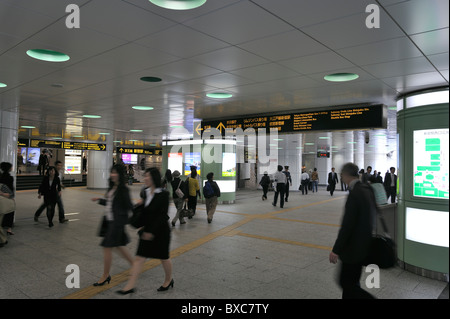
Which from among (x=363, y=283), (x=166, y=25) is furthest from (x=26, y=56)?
(x=363, y=283)

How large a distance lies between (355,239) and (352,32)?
2512mm

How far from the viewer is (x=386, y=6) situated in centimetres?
322

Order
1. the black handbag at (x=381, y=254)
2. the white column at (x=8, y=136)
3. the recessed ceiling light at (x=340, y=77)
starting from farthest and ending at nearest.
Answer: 1. the white column at (x=8, y=136)
2. the recessed ceiling light at (x=340, y=77)
3. the black handbag at (x=381, y=254)

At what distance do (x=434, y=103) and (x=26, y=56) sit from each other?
663 centimetres

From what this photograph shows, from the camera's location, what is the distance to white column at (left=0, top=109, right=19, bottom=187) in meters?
9.66

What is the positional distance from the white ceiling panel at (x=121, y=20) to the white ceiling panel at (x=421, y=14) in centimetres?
250

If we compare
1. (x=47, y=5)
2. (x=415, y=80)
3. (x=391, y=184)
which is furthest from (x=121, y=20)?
(x=391, y=184)

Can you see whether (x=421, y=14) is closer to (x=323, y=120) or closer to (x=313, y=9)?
(x=313, y=9)

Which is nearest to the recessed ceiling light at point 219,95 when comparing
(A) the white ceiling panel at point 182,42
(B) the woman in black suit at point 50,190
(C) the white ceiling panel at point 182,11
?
(A) the white ceiling panel at point 182,42

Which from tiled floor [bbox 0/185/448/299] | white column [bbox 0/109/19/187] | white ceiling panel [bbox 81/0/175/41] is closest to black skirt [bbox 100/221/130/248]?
tiled floor [bbox 0/185/448/299]

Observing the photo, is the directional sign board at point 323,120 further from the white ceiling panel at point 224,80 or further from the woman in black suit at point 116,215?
the woman in black suit at point 116,215

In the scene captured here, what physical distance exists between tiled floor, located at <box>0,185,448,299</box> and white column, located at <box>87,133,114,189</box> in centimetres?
1356

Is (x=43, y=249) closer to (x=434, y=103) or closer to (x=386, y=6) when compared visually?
(x=386, y=6)

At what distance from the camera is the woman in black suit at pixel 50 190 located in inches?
342
